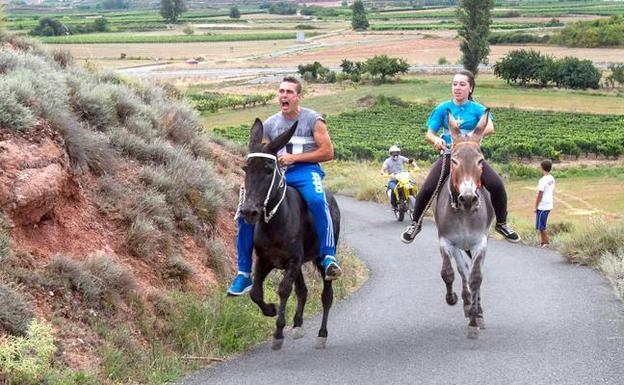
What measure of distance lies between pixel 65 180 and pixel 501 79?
326 ft

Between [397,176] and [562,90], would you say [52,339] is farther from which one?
[562,90]

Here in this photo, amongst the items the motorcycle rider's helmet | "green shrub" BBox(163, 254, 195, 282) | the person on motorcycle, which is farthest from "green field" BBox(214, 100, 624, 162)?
"green shrub" BBox(163, 254, 195, 282)

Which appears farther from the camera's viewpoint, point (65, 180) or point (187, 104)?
point (187, 104)

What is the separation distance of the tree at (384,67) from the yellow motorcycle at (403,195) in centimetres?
7932

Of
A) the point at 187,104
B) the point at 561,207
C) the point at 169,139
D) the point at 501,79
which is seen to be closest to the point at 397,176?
the point at 187,104

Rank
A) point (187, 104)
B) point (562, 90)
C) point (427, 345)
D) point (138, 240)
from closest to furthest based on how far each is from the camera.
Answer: point (427, 345), point (138, 240), point (187, 104), point (562, 90)

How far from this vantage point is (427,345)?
9.88 meters

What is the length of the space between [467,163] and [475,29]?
96.2 meters

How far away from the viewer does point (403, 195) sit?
25.5 meters

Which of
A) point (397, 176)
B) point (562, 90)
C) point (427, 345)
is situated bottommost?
point (562, 90)

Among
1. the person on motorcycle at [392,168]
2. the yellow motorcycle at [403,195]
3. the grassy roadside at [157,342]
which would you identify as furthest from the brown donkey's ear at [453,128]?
the person on motorcycle at [392,168]

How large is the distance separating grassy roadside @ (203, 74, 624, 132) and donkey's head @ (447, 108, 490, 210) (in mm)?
59303

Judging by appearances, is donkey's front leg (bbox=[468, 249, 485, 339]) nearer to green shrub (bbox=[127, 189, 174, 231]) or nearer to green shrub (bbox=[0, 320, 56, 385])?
green shrub (bbox=[127, 189, 174, 231])

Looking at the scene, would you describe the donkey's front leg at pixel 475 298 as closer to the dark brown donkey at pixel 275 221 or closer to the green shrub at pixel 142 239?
the dark brown donkey at pixel 275 221
